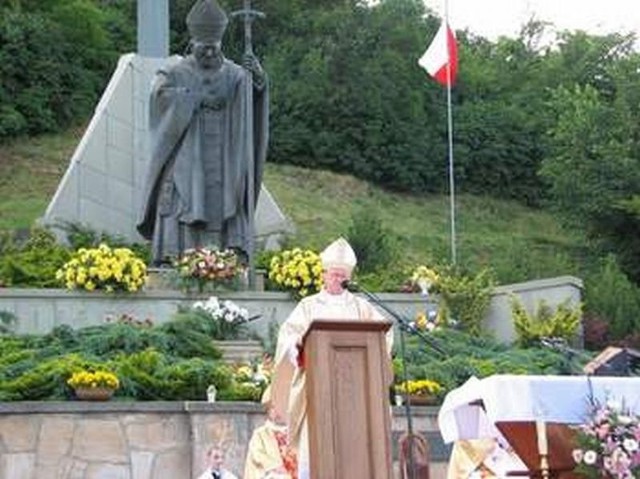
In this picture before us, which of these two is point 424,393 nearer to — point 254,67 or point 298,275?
point 298,275

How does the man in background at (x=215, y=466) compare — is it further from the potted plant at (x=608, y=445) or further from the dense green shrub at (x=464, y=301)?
the dense green shrub at (x=464, y=301)

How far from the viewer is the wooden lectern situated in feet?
28.5

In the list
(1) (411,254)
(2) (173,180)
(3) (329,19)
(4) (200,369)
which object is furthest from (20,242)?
(3) (329,19)

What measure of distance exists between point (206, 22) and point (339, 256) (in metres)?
12.0

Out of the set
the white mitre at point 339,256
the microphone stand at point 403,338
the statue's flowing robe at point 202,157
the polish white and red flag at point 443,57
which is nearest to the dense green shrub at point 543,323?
the statue's flowing robe at point 202,157

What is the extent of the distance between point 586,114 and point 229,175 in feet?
56.5

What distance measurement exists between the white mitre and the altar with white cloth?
1.75 m

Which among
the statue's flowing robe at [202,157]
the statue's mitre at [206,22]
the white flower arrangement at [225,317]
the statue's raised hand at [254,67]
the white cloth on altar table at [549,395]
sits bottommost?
the white cloth on altar table at [549,395]

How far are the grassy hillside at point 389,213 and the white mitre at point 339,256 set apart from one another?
2209 cm

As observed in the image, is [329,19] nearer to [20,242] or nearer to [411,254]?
[411,254]

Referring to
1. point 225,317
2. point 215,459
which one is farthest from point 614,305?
point 215,459

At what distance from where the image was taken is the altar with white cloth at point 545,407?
820 cm

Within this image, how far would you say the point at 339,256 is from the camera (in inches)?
395

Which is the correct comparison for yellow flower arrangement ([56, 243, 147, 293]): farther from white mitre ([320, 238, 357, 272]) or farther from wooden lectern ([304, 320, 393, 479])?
wooden lectern ([304, 320, 393, 479])
